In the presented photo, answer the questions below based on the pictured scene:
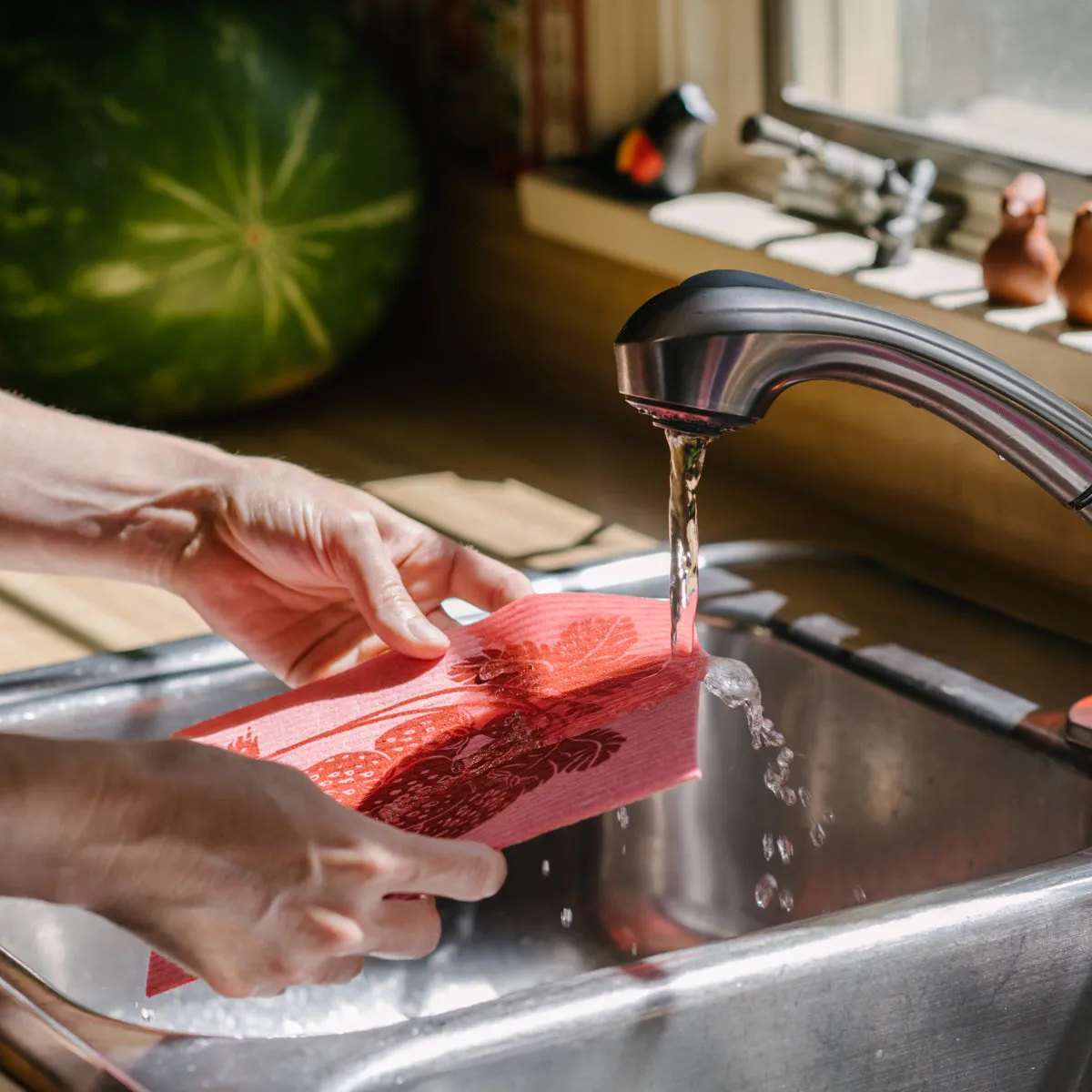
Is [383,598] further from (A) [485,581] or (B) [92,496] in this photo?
(B) [92,496]

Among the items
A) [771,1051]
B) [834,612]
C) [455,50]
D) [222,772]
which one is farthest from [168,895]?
[455,50]

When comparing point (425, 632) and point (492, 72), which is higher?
point (492, 72)

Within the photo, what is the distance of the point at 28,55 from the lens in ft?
4.57

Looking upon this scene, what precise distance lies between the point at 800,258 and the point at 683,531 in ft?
1.81

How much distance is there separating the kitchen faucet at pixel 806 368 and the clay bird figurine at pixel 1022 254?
44cm

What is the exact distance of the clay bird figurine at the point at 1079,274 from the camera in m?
1.04

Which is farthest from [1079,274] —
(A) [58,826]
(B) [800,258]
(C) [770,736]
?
(A) [58,826]

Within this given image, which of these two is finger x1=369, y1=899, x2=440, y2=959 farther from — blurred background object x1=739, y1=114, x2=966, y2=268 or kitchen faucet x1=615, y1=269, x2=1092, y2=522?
blurred background object x1=739, y1=114, x2=966, y2=268

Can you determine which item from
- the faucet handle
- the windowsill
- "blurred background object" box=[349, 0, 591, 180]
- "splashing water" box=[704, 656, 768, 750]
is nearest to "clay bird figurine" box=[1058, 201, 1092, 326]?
the windowsill

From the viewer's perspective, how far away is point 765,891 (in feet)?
3.25

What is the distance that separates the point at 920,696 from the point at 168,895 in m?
0.48

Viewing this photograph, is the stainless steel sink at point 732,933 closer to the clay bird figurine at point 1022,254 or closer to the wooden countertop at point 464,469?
the wooden countertop at point 464,469

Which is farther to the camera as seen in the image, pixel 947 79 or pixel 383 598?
pixel 947 79

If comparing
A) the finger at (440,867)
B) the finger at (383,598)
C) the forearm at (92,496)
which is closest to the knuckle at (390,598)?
the finger at (383,598)
